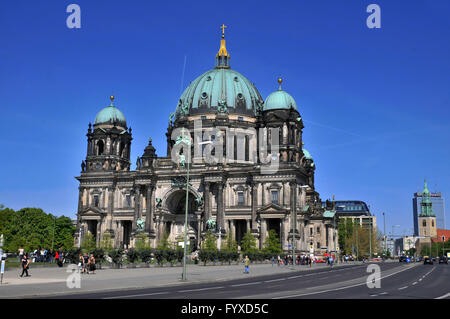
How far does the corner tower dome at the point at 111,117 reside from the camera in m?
99.6

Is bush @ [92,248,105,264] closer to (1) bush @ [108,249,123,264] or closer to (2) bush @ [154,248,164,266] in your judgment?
(1) bush @ [108,249,123,264]

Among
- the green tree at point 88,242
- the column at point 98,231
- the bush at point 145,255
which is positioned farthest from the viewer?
the column at point 98,231

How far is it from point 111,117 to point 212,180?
28548mm

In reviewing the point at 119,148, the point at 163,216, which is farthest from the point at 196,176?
the point at 119,148

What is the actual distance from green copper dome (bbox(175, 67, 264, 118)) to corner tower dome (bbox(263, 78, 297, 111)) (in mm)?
Result: 7216

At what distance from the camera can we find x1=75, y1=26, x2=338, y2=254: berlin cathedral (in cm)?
8219

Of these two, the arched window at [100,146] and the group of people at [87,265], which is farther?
the arched window at [100,146]

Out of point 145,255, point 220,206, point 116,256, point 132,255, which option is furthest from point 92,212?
point 116,256

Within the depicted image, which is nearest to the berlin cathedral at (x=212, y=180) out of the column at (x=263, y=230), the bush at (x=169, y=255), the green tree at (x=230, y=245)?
the column at (x=263, y=230)

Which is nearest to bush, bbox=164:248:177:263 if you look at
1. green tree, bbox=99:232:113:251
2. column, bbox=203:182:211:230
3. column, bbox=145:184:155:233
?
column, bbox=203:182:211:230

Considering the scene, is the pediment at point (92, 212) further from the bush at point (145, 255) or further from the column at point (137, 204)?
the bush at point (145, 255)

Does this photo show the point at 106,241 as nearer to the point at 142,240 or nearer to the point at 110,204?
the point at 142,240
